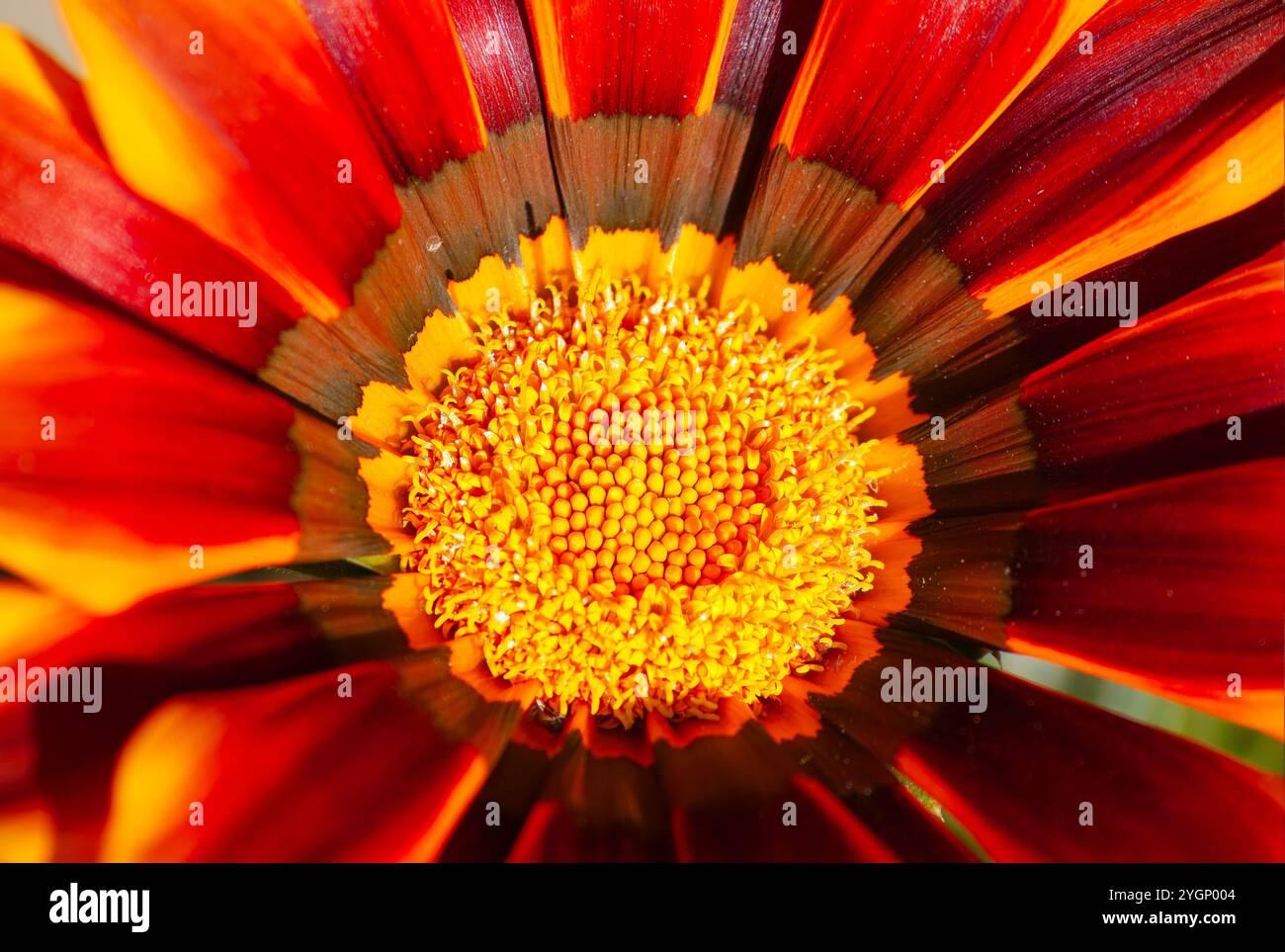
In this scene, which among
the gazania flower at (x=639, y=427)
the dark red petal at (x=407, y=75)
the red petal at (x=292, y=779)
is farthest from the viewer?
the dark red petal at (x=407, y=75)

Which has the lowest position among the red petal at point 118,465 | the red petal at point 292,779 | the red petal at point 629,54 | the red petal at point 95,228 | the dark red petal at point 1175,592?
the red petal at point 292,779

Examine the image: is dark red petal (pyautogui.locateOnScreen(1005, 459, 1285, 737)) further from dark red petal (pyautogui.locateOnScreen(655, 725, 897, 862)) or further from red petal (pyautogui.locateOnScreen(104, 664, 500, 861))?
red petal (pyautogui.locateOnScreen(104, 664, 500, 861))

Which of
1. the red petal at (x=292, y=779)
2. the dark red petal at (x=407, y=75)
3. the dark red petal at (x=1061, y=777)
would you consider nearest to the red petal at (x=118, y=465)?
the red petal at (x=292, y=779)

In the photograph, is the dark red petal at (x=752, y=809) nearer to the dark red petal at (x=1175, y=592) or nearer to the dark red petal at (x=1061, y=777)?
the dark red petal at (x=1061, y=777)

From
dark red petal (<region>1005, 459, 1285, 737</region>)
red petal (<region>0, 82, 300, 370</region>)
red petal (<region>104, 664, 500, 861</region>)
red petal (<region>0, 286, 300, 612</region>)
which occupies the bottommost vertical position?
red petal (<region>104, 664, 500, 861</region>)

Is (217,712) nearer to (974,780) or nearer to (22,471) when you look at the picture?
(22,471)

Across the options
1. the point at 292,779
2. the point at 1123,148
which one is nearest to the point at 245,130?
the point at 292,779

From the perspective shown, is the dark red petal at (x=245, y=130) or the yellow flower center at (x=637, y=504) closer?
the dark red petal at (x=245, y=130)

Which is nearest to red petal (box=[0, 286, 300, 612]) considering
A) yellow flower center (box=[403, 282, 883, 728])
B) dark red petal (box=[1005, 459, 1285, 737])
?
yellow flower center (box=[403, 282, 883, 728])

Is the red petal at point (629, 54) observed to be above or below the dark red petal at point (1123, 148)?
above

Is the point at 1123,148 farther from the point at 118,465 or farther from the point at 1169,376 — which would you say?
the point at 118,465
